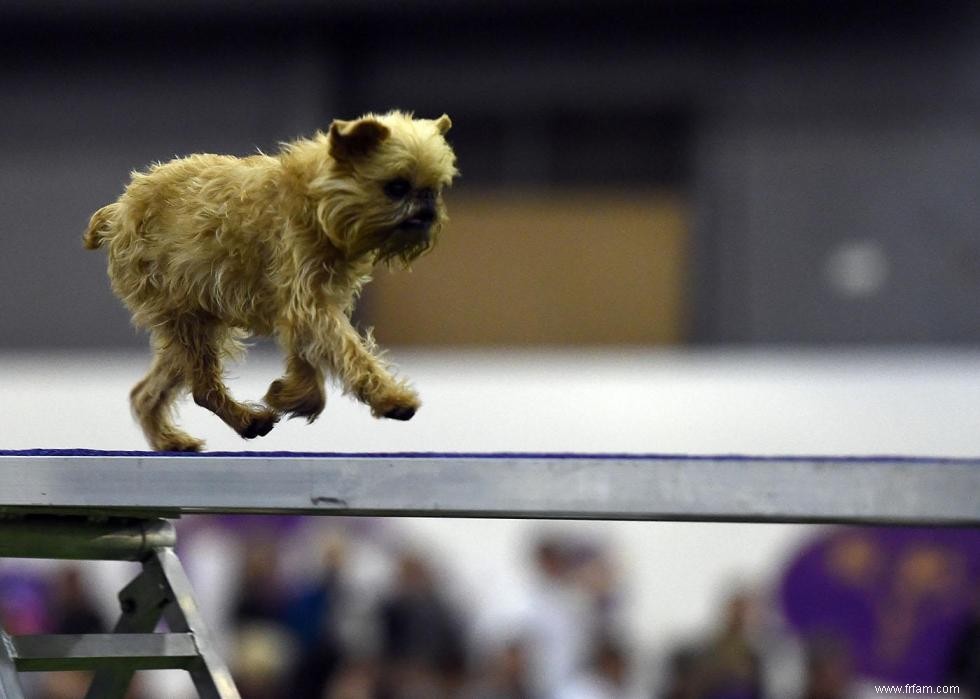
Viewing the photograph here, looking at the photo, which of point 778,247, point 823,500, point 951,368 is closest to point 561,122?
point 778,247

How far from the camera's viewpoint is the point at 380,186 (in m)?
2.56

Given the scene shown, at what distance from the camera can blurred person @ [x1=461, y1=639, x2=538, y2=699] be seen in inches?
286

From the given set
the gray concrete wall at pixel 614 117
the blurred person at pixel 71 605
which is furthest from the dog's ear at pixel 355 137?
the gray concrete wall at pixel 614 117

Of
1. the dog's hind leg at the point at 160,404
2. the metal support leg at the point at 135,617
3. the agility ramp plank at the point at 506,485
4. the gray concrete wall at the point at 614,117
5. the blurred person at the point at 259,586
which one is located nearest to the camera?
the agility ramp plank at the point at 506,485

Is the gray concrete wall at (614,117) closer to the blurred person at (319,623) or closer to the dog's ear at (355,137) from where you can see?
the blurred person at (319,623)

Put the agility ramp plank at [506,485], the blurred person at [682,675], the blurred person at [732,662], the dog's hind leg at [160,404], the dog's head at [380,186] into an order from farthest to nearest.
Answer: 1. the blurred person at [682,675]
2. the blurred person at [732,662]
3. the dog's hind leg at [160,404]
4. the dog's head at [380,186]
5. the agility ramp plank at [506,485]

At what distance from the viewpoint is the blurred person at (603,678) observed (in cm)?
725

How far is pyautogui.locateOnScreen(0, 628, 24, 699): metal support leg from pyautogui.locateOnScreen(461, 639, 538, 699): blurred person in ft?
16.5

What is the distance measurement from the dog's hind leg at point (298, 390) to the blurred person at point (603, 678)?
485cm

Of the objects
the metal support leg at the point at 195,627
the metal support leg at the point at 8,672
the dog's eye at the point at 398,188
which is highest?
the dog's eye at the point at 398,188

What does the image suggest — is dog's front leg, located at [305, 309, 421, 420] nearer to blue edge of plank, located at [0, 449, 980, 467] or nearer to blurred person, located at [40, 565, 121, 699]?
blue edge of plank, located at [0, 449, 980, 467]

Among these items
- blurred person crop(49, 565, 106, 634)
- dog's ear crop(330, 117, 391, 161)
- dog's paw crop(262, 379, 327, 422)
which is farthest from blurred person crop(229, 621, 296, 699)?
dog's ear crop(330, 117, 391, 161)

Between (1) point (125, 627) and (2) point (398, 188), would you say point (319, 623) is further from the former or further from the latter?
(2) point (398, 188)

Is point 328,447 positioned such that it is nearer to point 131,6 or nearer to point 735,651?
point 735,651
